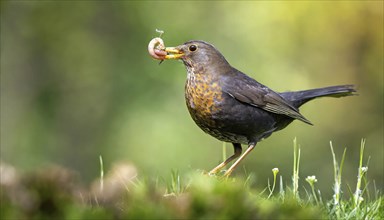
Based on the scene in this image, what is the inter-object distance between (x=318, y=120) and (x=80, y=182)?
1385 centimetres

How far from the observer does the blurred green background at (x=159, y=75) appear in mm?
15633

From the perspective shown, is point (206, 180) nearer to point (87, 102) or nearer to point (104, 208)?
point (104, 208)

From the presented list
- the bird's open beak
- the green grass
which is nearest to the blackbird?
the bird's open beak

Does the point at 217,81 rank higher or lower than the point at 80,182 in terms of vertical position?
A: higher

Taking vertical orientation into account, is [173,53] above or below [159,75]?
below

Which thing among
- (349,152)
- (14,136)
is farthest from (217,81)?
(14,136)

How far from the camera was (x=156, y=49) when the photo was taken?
572cm

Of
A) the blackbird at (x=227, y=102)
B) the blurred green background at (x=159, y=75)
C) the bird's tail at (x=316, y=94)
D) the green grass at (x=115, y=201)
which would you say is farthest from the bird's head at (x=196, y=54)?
the blurred green background at (x=159, y=75)

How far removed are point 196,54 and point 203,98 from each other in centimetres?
52

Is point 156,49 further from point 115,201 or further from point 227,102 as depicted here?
point 115,201

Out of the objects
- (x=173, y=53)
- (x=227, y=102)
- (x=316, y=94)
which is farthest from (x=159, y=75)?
(x=227, y=102)

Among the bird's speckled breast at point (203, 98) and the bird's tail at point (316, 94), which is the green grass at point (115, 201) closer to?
the bird's speckled breast at point (203, 98)

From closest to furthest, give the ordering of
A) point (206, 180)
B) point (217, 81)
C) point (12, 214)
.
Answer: point (12, 214), point (206, 180), point (217, 81)

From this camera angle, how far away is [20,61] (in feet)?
55.5
